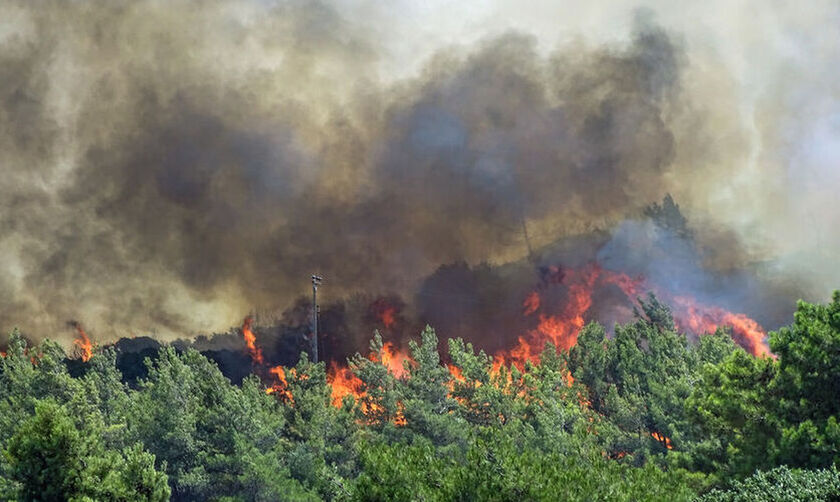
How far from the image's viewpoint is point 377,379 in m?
55.4

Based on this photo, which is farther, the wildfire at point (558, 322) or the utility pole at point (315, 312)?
the wildfire at point (558, 322)

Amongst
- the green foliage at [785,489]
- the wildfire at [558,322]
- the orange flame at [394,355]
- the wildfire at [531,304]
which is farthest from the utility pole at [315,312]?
the green foliage at [785,489]

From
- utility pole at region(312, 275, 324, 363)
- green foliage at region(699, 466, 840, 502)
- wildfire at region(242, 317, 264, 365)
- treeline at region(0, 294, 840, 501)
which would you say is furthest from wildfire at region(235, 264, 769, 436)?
green foliage at region(699, 466, 840, 502)

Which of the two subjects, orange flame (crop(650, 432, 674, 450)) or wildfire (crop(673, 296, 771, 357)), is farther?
wildfire (crop(673, 296, 771, 357))

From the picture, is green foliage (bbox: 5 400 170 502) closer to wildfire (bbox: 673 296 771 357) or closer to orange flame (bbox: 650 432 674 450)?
orange flame (bbox: 650 432 674 450)

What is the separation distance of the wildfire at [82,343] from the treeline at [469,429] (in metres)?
5.95

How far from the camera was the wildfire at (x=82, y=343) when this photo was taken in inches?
2980

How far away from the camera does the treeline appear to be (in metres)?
24.8

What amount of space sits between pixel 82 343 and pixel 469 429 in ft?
161

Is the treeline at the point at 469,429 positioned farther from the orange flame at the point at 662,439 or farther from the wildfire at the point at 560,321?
the wildfire at the point at 560,321

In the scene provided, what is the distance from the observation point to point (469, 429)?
4338cm

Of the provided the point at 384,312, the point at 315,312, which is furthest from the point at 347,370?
the point at 384,312

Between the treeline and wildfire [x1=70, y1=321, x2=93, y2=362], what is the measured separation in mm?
5952

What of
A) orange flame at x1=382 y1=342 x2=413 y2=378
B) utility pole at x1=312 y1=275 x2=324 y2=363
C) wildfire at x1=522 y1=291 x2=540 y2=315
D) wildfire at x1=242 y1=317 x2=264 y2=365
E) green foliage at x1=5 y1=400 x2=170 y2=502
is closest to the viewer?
green foliage at x1=5 y1=400 x2=170 y2=502
